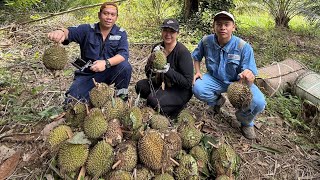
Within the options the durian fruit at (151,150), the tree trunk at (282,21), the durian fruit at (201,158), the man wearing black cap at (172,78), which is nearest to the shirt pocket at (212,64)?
the man wearing black cap at (172,78)

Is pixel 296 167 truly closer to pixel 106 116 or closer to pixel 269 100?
pixel 269 100

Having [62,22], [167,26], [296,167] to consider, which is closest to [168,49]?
[167,26]

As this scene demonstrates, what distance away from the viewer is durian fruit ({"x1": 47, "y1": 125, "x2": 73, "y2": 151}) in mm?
2312

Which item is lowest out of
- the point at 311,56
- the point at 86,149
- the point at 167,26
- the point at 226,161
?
the point at 311,56

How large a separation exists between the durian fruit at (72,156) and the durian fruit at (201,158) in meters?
0.90

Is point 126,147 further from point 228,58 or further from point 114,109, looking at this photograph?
point 228,58

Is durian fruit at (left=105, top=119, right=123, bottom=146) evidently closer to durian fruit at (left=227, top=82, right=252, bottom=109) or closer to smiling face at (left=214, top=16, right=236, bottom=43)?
durian fruit at (left=227, top=82, right=252, bottom=109)

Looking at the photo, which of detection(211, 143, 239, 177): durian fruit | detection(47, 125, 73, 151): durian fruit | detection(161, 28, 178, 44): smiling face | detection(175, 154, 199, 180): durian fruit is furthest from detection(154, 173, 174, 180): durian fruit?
detection(161, 28, 178, 44): smiling face

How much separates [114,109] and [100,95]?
0.62 feet

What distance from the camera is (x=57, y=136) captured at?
7.66ft

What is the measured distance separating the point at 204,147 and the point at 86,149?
1.03m

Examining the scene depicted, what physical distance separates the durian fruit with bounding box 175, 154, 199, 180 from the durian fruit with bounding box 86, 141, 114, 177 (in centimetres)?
55

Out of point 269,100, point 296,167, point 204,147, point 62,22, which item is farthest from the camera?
point 62,22

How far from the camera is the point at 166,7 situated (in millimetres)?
9273
